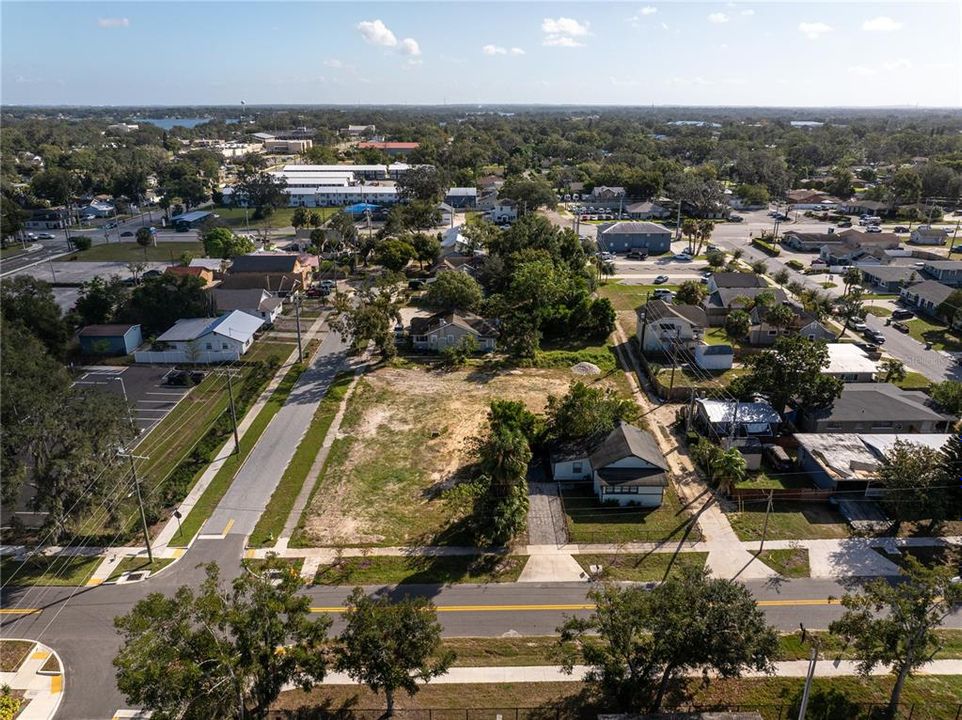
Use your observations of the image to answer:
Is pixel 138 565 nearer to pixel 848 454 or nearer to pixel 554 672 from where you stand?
pixel 554 672

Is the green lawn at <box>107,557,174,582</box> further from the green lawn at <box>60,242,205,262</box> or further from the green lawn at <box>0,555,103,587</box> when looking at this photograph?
the green lawn at <box>60,242,205,262</box>

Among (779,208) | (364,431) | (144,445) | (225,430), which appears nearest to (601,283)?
(364,431)

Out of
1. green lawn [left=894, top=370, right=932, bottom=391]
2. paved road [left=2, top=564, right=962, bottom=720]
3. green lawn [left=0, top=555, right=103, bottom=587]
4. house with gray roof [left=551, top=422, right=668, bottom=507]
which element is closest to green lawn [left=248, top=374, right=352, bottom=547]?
paved road [left=2, top=564, right=962, bottom=720]

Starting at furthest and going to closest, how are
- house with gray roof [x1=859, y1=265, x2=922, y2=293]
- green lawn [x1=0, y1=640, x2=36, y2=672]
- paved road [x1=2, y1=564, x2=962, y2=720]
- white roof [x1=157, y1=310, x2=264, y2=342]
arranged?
house with gray roof [x1=859, y1=265, x2=922, y2=293], white roof [x1=157, y1=310, x2=264, y2=342], paved road [x1=2, y1=564, x2=962, y2=720], green lawn [x1=0, y1=640, x2=36, y2=672]

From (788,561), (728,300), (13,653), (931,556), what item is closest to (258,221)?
(728,300)

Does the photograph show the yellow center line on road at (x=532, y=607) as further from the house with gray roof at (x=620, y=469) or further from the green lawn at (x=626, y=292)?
the green lawn at (x=626, y=292)

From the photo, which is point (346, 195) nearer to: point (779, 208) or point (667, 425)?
point (779, 208)

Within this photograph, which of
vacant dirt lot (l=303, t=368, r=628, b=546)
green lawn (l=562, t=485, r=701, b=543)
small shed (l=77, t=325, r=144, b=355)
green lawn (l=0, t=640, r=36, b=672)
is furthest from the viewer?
small shed (l=77, t=325, r=144, b=355)
